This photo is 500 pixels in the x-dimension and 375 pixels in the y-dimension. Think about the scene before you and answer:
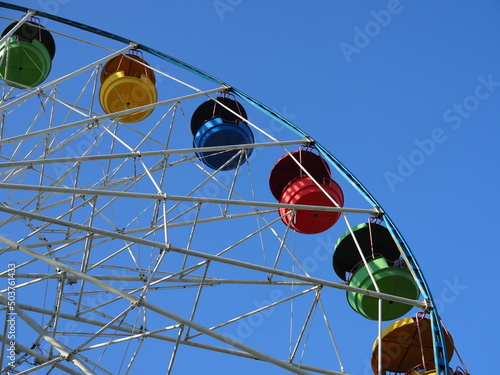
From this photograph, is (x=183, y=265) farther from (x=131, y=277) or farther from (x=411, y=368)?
(x=411, y=368)

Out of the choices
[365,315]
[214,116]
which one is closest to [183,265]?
[365,315]

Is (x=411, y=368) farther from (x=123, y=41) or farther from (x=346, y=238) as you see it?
(x=123, y=41)

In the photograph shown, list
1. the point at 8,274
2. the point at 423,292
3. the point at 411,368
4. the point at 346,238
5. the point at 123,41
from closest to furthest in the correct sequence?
the point at 423,292
the point at 8,274
the point at 411,368
the point at 346,238
the point at 123,41

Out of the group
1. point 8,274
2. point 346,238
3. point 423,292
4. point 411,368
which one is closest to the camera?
point 423,292

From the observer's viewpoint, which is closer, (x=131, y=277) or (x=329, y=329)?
(x=329, y=329)

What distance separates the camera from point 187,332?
36.3ft

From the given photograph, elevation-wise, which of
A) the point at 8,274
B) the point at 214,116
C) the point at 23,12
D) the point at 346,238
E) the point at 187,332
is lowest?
the point at 187,332

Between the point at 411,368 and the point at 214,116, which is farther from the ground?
the point at 214,116

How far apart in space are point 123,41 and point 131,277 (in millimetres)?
5000

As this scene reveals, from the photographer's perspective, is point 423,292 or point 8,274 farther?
point 8,274

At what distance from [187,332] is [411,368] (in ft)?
12.8

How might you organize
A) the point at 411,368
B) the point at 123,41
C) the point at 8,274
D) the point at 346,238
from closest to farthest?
the point at 8,274 → the point at 411,368 → the point at 346,238 → the point at 123,41

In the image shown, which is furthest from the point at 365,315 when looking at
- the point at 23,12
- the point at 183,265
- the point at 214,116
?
the point at 23,12

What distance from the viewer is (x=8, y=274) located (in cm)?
1163
